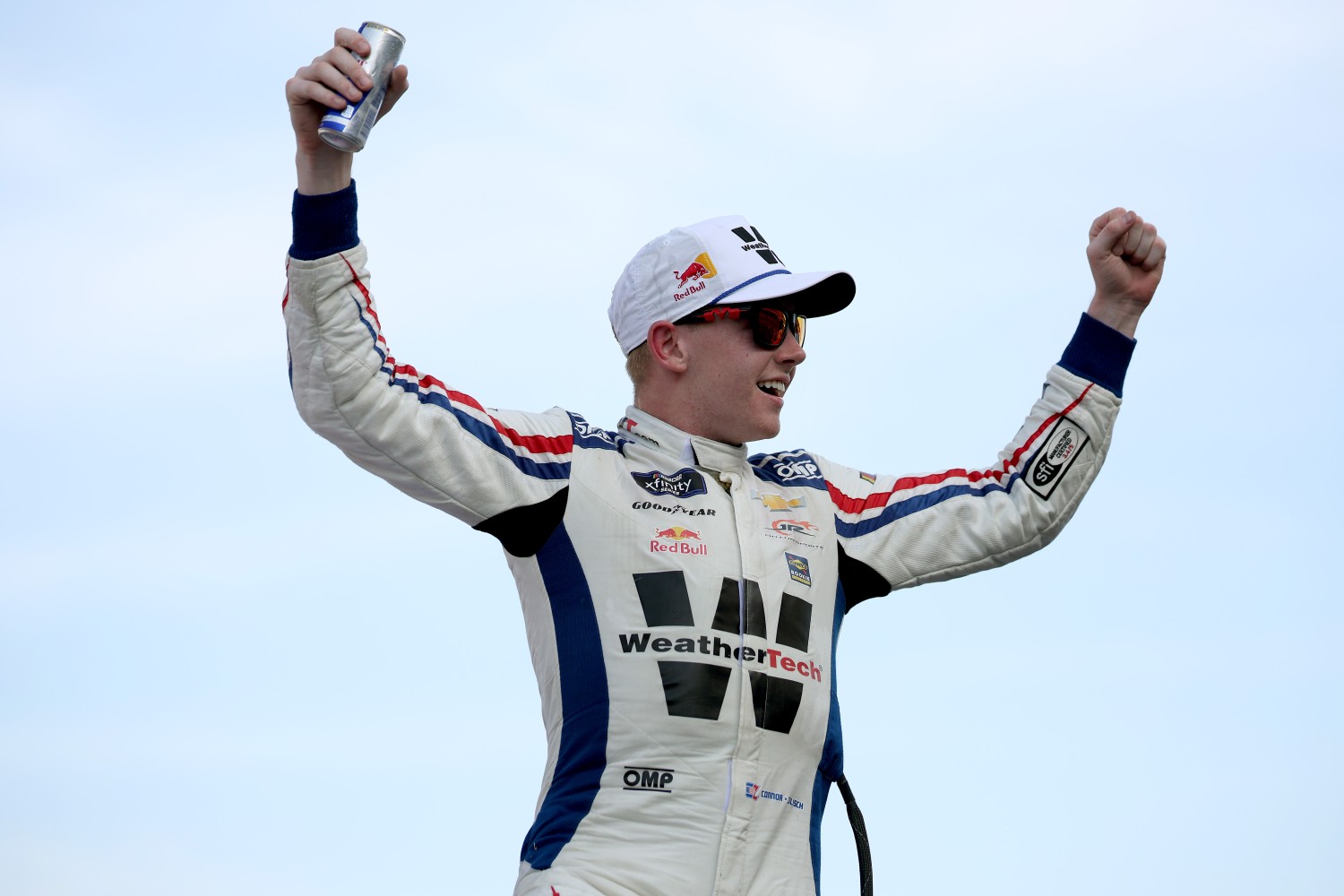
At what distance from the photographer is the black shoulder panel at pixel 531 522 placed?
21.5ft

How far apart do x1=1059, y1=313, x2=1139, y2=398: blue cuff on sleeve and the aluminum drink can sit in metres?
2.90

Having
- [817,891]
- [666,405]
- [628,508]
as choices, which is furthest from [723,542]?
[817,891]

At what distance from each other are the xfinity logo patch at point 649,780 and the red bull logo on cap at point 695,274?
198 cm

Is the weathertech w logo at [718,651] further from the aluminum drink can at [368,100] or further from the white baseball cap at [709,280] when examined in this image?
the aluminum drink can at [368,100]

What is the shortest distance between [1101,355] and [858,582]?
132cm

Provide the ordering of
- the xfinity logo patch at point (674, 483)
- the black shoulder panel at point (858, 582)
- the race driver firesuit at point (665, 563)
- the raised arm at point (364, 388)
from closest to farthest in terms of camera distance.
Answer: the raised arm at point (364, 388) < the race driver firesuit at point (665, 563) < the xfinity logo patch at point (674, 483) < the black shoulder panel at point (858, 582)

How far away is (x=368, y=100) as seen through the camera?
5855 mm

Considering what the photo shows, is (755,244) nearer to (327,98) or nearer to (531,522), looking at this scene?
(531,522)

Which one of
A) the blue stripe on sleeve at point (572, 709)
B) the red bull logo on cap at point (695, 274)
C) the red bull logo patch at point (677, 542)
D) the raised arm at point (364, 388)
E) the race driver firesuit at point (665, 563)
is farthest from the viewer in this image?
the red bull logo on cap at point (695, 274)

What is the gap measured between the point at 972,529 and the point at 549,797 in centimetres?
200

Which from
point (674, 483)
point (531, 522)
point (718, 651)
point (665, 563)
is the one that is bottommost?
point (718, 651)

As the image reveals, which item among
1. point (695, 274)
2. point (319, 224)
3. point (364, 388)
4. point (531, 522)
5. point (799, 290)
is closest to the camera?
point (319, 224)

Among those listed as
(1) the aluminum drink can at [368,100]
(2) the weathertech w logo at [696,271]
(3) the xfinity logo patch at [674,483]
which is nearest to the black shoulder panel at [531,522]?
(3) the xfinity logo patch at [674,483]

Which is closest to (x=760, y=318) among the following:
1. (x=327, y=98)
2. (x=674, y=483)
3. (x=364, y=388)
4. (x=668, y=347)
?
(x=668, y=347)
